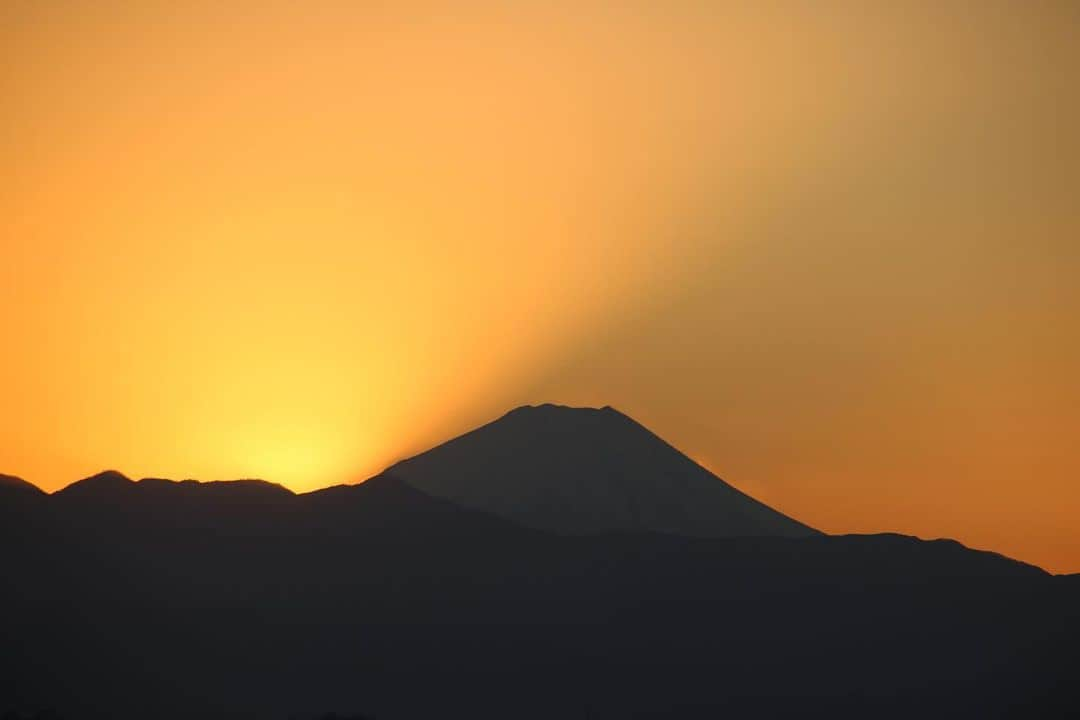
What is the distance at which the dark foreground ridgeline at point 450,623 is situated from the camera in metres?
150

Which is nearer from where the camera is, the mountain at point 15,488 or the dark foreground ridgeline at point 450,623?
the dark foreground ridgeline at point 450,623

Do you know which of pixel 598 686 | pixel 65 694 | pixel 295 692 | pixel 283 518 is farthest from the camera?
pixel 283 518

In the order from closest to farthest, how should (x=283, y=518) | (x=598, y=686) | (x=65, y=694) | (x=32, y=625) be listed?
1. (x=65, y=694)
2. (x=32, y=625)
3. (x=598, y=686)
4. (x=283, y=518)

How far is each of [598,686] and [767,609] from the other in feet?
103

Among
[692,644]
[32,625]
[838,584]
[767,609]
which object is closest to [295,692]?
[32,625]

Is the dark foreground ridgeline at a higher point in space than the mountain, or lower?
lower

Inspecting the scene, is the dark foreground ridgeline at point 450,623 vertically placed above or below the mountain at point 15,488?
below

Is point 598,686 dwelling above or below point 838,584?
below

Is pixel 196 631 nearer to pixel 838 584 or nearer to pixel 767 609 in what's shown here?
pixel 767 609

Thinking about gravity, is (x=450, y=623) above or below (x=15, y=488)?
below

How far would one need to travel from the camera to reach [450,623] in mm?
177500

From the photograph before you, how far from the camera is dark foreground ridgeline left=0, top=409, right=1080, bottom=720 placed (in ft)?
A: 493

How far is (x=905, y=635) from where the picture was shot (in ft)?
605

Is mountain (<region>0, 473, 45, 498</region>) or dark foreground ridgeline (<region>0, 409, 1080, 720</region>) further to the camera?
mountain (<region>0, 473, 45, 498</region>)
